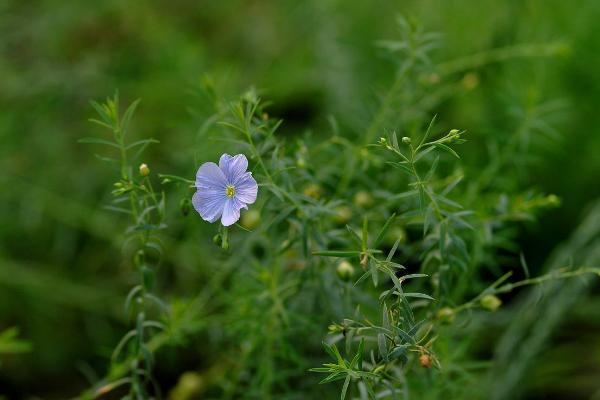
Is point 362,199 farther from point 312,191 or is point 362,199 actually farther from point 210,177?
point 210,177

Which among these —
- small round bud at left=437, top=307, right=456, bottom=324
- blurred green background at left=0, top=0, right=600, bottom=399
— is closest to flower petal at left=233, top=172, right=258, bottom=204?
small round bud at left=437, top=307, right=456, bottom=324

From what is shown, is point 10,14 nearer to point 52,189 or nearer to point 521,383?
point 52,189

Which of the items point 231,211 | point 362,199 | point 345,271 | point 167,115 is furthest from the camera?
point 167,115

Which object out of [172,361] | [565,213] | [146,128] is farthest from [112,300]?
[565,213]

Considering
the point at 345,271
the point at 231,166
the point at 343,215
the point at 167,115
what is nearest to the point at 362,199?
the point at 343,215

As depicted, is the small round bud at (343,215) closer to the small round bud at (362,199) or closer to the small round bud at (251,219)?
the small round bud at (362,199)

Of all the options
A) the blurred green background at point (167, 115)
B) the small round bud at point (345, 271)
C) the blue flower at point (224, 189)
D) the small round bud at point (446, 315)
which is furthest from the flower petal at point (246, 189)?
the blurred green background at point (167, 115)

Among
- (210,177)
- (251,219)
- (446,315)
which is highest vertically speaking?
(210,177)

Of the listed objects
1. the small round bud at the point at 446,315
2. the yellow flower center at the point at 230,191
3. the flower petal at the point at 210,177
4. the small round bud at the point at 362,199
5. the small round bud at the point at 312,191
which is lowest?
the small round bud at the point at 446,315
